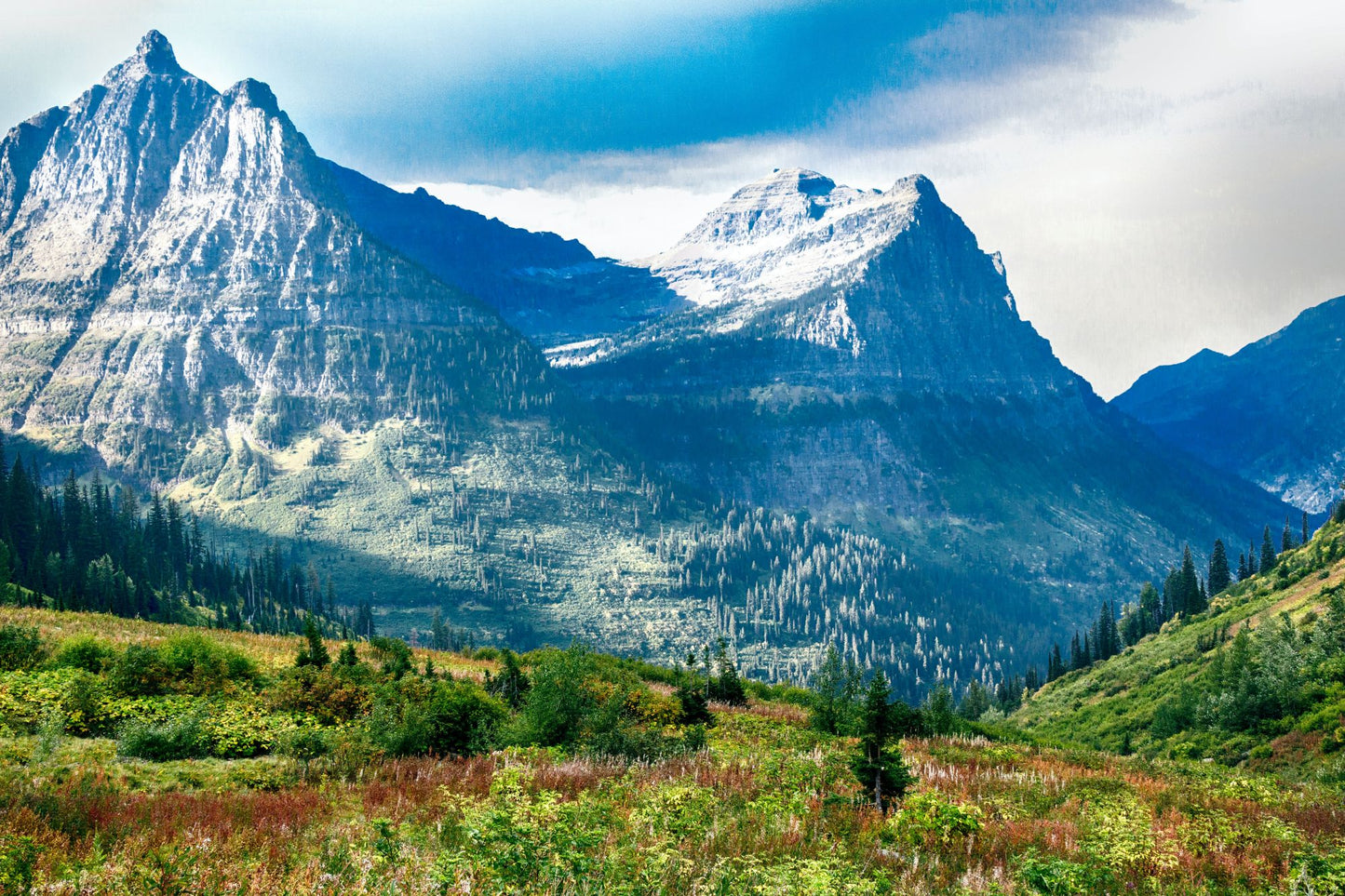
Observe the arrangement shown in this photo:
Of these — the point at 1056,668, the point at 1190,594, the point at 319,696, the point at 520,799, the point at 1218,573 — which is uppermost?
the point at 1218,573

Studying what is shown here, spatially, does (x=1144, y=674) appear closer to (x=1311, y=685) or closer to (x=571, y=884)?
(x=1311, y=685)

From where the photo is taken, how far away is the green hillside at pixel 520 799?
12.8m

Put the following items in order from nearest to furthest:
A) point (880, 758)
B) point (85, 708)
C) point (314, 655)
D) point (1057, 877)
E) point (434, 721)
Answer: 1. point (1057, 877)
2. point (880, 758)
3. point (85, 708)
4. point (434, 721)
5. point (314, 655)

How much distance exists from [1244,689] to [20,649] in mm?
59820

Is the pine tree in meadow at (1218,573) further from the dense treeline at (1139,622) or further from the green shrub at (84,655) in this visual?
the green shrub at (84,655)

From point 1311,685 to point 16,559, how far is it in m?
137

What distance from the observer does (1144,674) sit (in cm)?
8981

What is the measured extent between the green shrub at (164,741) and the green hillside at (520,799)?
5 cm

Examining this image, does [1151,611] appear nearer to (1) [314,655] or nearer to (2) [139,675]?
(1) [314,655]

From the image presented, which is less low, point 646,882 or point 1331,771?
point 646,882

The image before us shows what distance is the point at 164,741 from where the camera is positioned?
21531 millimetres

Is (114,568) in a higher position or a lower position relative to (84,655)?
lower

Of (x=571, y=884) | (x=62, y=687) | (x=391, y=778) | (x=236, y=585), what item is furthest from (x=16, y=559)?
(x=571, y=884)

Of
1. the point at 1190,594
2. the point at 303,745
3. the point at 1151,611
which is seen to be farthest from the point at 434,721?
the point at 1151,611
